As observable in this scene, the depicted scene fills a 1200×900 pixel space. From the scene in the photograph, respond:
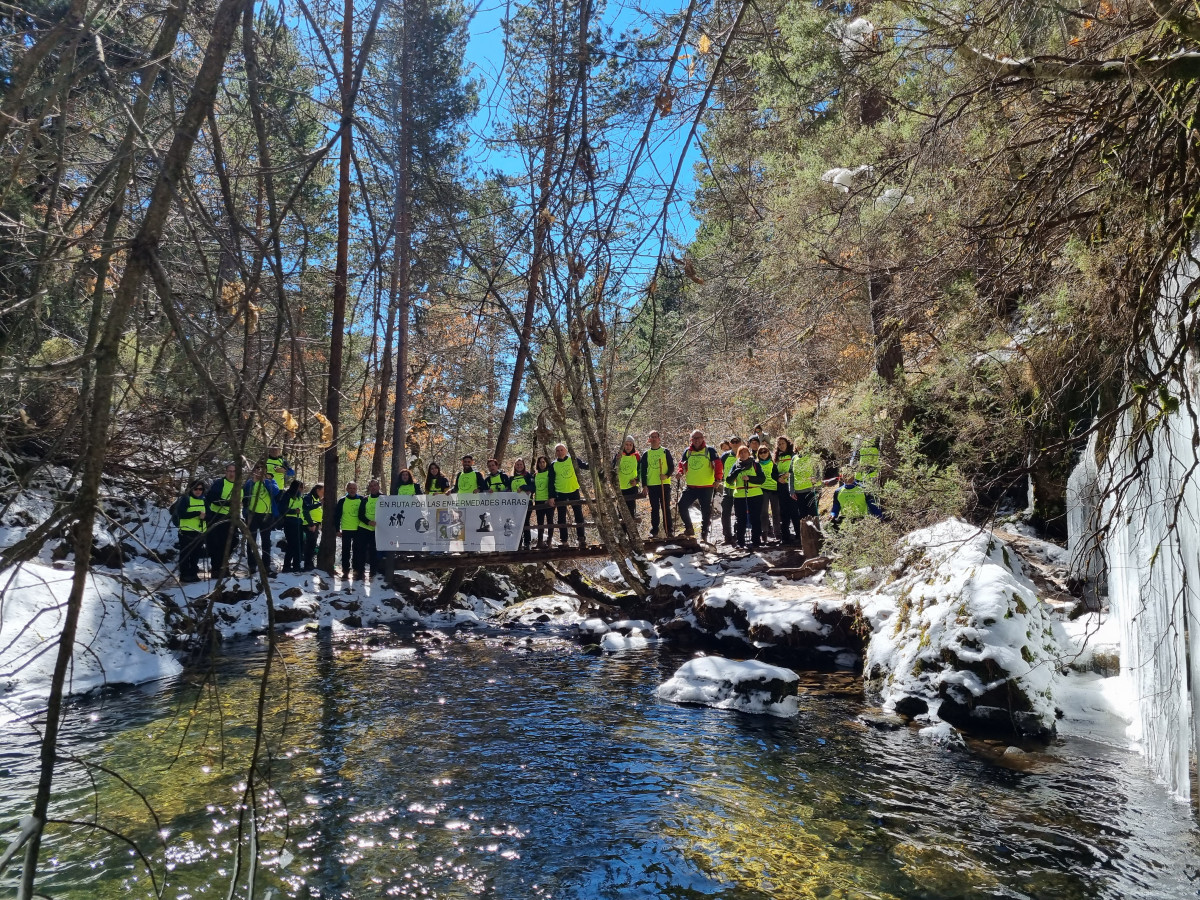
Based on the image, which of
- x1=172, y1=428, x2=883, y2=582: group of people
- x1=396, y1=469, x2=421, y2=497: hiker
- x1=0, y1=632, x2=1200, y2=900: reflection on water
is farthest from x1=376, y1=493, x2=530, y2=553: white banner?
x1=0, y1=632, x2=1200, y2=900: reflection on water

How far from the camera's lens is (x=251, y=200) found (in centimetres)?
293

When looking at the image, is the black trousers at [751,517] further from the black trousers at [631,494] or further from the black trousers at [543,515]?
the black trousers at [543,515]

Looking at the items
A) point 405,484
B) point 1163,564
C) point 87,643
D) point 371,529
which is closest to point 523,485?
point 405,484

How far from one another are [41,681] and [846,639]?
9580mm

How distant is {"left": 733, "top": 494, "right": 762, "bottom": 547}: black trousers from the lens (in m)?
15.3

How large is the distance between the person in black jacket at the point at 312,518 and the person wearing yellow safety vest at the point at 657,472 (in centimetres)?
645

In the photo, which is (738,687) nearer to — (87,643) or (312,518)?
(87,643)

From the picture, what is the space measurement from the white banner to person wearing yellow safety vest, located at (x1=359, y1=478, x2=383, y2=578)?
23.8 inches

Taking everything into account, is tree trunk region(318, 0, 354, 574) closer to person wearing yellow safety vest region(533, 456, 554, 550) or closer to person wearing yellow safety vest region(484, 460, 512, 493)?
person wearing yellow safety vest region(484, 460, 512, 493)

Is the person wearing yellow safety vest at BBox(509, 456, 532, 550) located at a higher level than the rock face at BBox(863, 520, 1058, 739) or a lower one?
higher

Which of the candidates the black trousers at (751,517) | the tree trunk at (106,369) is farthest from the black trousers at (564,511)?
the tree trunk at (106,369)

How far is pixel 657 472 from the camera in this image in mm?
14594

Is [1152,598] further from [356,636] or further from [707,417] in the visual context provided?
[707,417]

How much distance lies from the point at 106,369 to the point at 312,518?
52.5 feet
